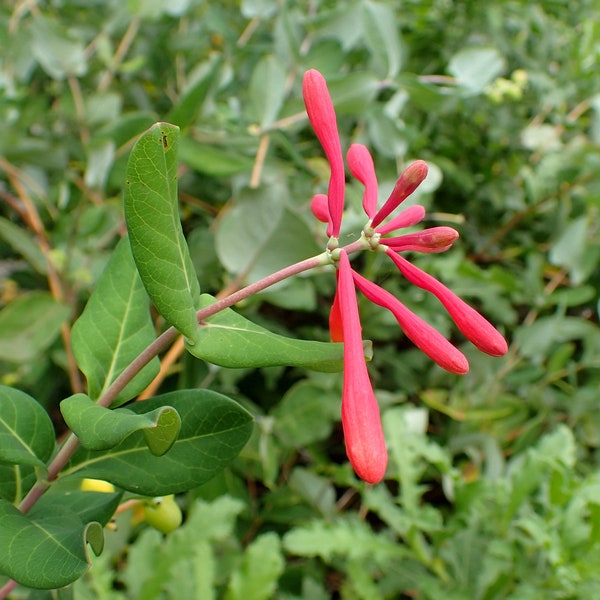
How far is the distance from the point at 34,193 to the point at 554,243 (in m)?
1.04

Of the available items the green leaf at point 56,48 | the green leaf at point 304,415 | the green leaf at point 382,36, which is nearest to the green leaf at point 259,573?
the green leaf at point 304,415

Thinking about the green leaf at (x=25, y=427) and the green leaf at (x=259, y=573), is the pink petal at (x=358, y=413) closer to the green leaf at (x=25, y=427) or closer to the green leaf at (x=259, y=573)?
the green leaf at (x=25, y=427)

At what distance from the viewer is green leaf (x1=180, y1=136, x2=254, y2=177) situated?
98 centimetres

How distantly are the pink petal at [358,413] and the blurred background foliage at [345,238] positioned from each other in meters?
0.52

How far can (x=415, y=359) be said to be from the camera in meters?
1.27

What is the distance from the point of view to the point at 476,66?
1.19 meters

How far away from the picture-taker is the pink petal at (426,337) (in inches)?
15.6

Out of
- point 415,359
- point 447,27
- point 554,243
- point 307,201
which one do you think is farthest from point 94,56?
point 554,243

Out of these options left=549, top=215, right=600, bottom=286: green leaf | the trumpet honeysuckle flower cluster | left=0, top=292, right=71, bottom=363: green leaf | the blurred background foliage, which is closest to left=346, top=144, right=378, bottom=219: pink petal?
the trumpet honeysuckle flower cluster

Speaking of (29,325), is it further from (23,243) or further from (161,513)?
(161,513)

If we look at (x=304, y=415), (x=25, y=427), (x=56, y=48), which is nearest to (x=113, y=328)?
(x=25, y=427)

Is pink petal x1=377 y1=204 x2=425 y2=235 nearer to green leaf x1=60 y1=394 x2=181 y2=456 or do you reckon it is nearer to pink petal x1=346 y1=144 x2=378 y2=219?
pink petal x1=346 y1=144 x2=378 y2=219

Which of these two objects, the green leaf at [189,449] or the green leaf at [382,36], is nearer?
the green leaf at [189,449]

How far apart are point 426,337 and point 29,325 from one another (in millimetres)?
800
